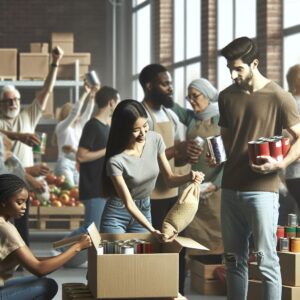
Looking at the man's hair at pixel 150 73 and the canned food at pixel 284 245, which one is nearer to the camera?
the canned food at pixel 284 245

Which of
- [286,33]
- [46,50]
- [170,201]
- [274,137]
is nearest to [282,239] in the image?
[170,201]

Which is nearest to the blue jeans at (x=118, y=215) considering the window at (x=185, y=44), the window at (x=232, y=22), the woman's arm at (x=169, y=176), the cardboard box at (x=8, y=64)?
the woman's arm at (x=169, y=176)

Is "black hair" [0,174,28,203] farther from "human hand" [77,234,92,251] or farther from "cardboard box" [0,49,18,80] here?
"cardboard box" [0,49,18,80]

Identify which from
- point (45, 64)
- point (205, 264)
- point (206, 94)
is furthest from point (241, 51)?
point (45, 64)

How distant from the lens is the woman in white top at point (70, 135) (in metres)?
11.5

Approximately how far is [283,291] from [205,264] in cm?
133

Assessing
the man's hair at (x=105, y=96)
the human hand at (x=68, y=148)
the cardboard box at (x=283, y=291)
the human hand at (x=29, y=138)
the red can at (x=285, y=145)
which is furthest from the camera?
the human hand at (x=68, y=148)

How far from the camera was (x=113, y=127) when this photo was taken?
5.36 metres

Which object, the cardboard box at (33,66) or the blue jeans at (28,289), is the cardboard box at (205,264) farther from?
the cardboard box at (33,66)

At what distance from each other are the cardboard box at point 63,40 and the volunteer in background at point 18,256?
11.5 m

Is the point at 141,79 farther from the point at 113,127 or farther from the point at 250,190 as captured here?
the point at 250,190

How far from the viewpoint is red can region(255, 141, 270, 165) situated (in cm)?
491

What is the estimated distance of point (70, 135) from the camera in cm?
1176

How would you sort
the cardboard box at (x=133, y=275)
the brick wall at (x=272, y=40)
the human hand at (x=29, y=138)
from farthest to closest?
1. the brick wall at (x=272, y=40)
2. the human hand at (x=29, y=138)
3. the cardboard box at (x=133, y=275)
